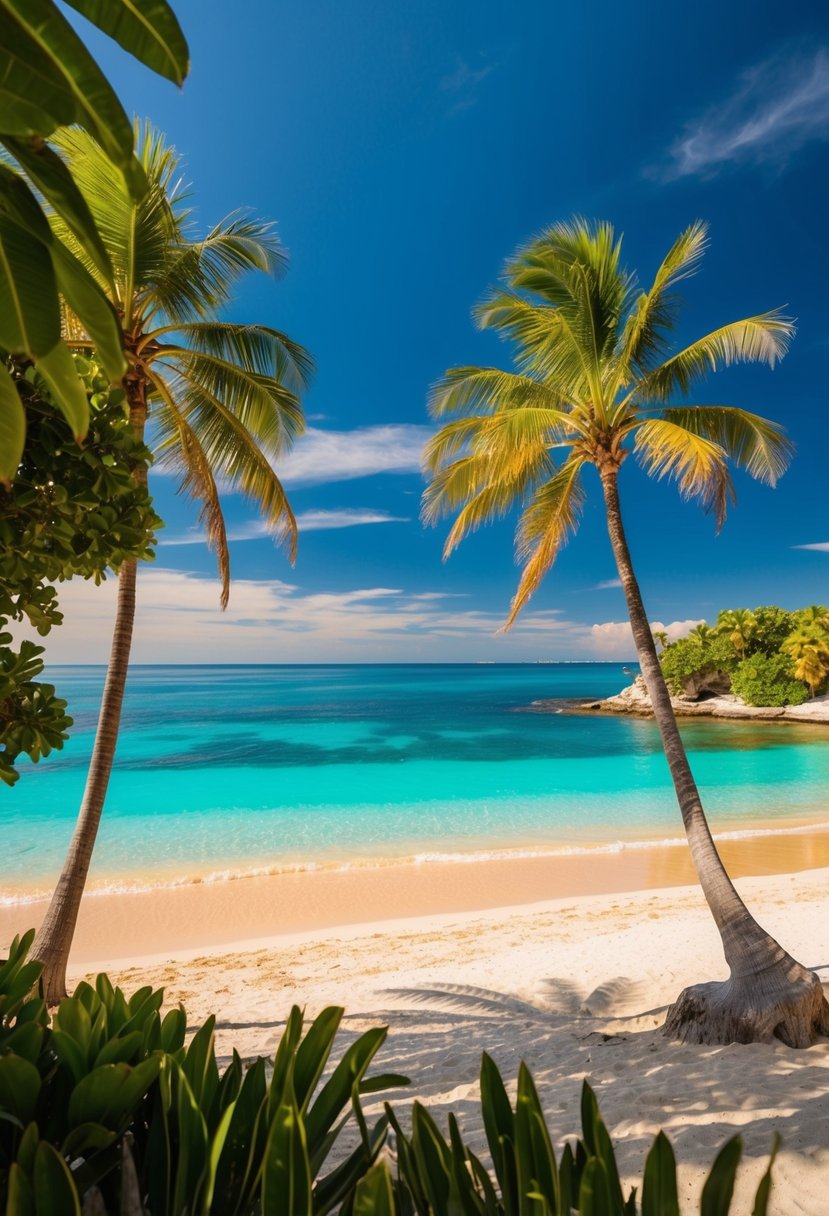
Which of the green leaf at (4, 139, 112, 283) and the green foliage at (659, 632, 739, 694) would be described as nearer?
the green leaf at (4, 139, 112, 283)

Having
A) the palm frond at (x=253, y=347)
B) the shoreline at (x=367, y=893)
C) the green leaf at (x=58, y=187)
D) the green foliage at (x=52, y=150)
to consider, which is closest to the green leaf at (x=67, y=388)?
the green foliage at (x=52, y=150)

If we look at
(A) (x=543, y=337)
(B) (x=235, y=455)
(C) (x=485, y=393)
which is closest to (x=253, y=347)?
(B) (x=235, y=455)

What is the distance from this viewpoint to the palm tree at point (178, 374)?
236 inches

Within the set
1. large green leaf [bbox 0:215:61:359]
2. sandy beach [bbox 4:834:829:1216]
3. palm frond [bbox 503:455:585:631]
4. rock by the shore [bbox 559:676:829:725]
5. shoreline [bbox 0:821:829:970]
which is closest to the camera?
large green leaf [bbox 0:215:61:359]

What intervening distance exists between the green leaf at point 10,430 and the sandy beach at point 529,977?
369cm

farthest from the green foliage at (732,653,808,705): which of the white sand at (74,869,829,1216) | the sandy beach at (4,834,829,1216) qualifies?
the white sand at (74,869,829,1216)

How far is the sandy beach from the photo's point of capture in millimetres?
3271

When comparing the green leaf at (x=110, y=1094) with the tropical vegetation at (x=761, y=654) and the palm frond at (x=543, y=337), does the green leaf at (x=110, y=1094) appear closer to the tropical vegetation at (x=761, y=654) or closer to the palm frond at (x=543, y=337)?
the palm frond at (x=543, y=337)

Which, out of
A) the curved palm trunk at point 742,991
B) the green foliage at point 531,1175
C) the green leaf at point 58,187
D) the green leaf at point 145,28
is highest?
the green leaf at point 145,28

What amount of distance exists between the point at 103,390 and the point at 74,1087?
254 cm

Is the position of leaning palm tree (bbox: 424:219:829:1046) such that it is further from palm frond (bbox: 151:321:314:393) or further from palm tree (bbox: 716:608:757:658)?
palm tree (bbox: 716:608:757:658)

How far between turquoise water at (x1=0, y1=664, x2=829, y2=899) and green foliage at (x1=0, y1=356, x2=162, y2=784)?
36.2ft

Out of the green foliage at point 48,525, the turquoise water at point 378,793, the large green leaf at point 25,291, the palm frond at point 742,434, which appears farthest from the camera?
the turquoise water at point 378,793

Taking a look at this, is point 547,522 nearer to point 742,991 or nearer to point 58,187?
point 742,991
